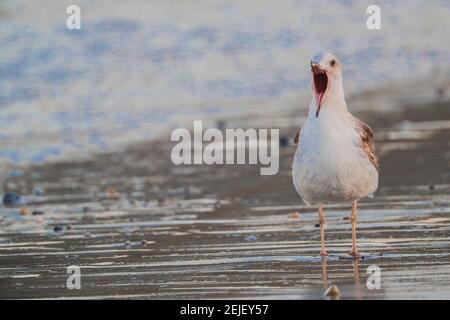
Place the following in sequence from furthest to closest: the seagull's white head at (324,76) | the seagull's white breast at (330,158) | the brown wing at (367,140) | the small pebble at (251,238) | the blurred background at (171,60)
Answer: the blurred background at (171,60) → the small pebble at (251,238) → the brown wing at (367,140) → the seagull's white head at (324,76) → the seagull's white breast at (330,158)

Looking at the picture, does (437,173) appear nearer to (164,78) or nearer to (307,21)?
(164,78)

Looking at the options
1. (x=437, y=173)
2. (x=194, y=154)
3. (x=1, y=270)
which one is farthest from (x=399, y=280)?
(x=194, y=154)

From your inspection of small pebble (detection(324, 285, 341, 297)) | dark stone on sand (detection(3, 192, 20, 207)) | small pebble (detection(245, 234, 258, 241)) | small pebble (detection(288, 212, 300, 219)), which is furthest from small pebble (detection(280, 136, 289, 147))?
small pebble (detection(324, 285, 341, 297))

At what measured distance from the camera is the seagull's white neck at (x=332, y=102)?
8.32m

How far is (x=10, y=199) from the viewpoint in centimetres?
1192

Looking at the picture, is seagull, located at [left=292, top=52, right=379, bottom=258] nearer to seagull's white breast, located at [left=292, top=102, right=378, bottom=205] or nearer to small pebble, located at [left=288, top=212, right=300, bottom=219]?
seagull's white breast, located at [left=292, top=102, right=378, bottom=205]

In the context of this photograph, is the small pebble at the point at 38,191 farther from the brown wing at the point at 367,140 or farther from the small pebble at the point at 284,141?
the brown wing at the point at 367,140

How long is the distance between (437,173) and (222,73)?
25.0 feet

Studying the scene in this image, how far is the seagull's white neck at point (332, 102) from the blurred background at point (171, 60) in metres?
6.56

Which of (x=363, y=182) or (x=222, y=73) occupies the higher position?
(x=222, y=73)

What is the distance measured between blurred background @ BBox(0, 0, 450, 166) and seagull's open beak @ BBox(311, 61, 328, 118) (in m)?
6.49

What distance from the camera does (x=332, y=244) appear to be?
8.92 meters

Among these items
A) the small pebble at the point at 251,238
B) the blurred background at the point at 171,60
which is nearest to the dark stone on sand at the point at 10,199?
the blurred background at the point at 171,60

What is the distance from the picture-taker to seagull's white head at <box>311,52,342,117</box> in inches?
328
